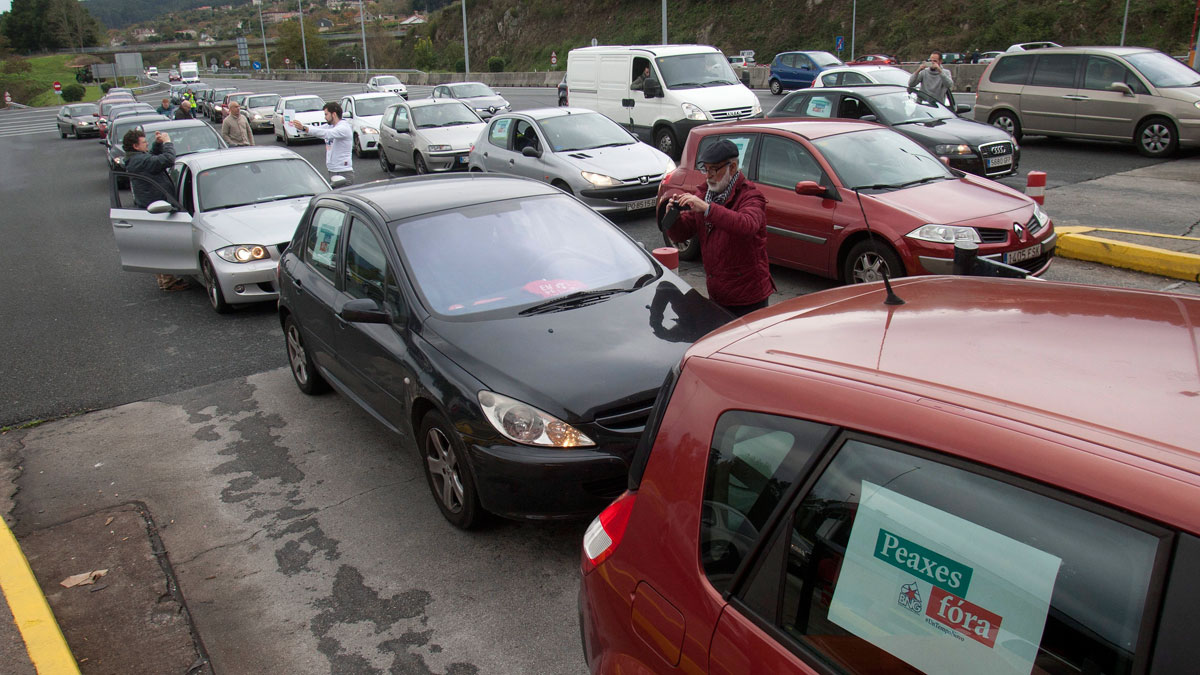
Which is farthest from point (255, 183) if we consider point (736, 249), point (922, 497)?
point (922, 497)

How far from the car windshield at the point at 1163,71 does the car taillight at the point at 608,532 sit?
15.1m

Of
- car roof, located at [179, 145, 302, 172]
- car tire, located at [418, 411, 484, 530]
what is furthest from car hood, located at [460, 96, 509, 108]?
car tire, located at [418, 411, 484, 530]

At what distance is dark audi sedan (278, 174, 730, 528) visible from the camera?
406 centimetres

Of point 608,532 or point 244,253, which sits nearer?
point 608,532

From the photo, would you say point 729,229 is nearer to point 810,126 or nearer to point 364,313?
point 364,313

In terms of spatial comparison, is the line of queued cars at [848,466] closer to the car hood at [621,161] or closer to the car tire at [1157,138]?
the car hood at [621,161]

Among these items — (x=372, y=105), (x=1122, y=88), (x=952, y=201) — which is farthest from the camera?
(x=372, y=105)

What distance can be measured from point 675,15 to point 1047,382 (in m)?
63.7

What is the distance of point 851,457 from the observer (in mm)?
1714

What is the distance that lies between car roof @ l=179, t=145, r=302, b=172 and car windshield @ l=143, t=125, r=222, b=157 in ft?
18.2

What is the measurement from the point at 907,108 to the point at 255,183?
29.5ft

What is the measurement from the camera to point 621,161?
1202 centimetres

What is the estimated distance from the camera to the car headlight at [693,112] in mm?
15438

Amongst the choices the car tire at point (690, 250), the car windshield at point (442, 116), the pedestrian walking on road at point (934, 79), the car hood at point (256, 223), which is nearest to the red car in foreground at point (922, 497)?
the car tire at point (690, 250)
